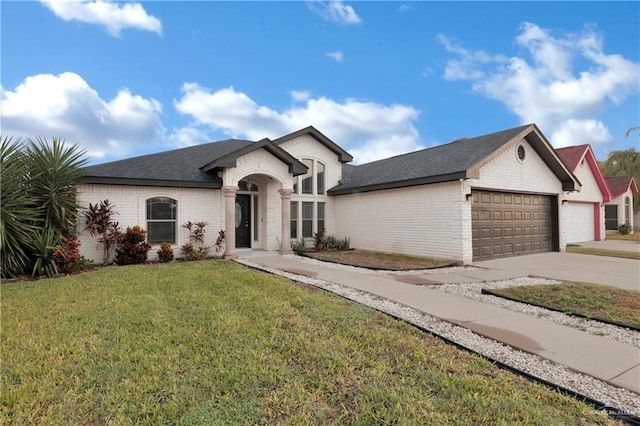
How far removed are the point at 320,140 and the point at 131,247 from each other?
879 cm

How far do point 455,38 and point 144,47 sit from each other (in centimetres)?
1104

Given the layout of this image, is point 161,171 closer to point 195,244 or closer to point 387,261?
point 195,244

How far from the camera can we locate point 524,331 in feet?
14.8

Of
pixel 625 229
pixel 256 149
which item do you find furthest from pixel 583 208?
pixel 256 149

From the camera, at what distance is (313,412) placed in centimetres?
257

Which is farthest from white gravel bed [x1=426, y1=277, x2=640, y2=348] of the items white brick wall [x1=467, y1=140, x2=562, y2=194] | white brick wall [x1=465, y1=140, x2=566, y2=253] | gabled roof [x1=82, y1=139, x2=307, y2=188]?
gabled roof [x1=82, y1=139, x2=307, y2=188]

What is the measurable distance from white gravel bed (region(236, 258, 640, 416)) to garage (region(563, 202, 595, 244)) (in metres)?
17.8

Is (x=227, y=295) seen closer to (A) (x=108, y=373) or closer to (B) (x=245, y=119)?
(A) (x=108, y=373)

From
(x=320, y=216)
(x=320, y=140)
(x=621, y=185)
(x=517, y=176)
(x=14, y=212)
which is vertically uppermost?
(x=320, y=140)

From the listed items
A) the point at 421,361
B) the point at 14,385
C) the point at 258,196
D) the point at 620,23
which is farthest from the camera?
the point at 258,196

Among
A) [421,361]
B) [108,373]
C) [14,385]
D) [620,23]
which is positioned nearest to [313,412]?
[421,361]

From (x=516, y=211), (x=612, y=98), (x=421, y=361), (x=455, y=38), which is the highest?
(x=455, y=38)

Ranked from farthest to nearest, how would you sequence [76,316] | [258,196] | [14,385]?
[258,196] → [76,316] → [14,385]

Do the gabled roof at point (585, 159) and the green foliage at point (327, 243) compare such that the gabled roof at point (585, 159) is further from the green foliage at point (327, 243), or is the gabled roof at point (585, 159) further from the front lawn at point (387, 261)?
the green foliage at point (327, 243)
